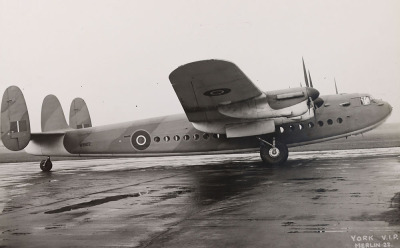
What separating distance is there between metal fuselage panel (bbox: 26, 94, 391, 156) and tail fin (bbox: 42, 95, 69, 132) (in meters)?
1.97

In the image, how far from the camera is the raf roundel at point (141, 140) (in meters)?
15.2

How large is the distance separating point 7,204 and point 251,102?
8.05 metres

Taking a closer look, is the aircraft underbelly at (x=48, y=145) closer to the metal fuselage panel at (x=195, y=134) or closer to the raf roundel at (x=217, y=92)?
the metal fuselage panel at (x=195, y=134)

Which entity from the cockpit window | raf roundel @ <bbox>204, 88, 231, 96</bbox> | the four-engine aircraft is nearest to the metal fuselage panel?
the four-engine aircraft

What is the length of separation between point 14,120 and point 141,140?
16.9ft

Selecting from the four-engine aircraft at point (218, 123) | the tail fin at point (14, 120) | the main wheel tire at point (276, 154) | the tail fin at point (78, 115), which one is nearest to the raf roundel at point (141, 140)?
the four-engine aircraft at point (218, 123)

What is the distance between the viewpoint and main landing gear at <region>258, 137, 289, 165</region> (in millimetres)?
13000

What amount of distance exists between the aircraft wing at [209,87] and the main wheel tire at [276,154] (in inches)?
79.1

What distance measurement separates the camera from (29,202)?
7445 mm

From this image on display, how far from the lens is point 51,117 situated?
17938 millimetres

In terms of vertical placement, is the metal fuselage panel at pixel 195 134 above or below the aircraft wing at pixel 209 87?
below

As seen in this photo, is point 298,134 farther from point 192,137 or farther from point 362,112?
point 192,137

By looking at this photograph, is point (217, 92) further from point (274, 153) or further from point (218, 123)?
point (274, 153)

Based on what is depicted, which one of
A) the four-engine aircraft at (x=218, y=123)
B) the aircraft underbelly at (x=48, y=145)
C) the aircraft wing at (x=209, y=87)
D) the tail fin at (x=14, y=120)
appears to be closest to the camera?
the aircraft wing at (x=209, y=87)
